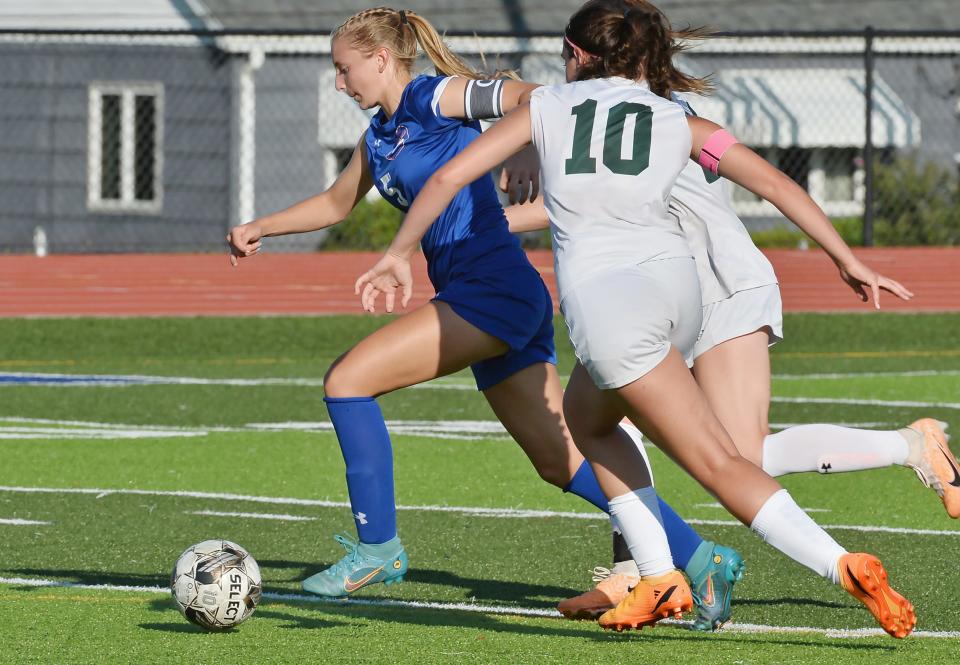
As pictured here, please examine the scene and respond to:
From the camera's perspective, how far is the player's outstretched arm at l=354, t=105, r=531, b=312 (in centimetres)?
474

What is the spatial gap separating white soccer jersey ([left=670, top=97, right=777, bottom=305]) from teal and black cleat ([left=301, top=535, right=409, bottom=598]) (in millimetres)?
1361

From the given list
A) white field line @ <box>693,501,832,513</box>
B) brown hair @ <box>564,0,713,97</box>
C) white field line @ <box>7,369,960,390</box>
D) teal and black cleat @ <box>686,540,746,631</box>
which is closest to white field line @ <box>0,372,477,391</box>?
white field line @ <box>7,369,960,390</box>

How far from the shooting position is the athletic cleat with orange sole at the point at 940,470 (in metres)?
5.66

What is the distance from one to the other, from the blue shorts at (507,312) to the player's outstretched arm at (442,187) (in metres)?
0.82

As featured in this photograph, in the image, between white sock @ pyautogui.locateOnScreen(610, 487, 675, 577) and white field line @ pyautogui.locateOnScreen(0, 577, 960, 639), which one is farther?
white field line @ pyautogui.locateOnScreen(0, 577, 960, 639)

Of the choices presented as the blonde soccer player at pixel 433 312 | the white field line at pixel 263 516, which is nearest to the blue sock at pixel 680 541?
the blonde soccer player at pixel 433 312

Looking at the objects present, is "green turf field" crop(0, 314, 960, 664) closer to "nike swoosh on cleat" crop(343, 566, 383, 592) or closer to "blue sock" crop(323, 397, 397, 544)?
"nike swoosh on cleat" crop(343, 566, 383, 592)

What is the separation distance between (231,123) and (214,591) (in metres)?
20.7

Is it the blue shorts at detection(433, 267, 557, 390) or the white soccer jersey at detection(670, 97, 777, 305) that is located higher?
the white soccer jersey at detection(670, 97, 777, 305)

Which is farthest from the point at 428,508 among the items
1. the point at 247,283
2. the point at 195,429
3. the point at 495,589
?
the point at 247,283

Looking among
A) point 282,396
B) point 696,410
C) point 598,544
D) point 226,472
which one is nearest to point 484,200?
point 696,410

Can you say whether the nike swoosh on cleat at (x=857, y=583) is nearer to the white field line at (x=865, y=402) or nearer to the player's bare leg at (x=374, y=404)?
the player's bare leg at (x=374, y=404)

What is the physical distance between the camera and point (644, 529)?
503 cm

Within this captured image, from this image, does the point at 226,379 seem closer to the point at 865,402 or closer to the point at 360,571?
the point at 865,402
